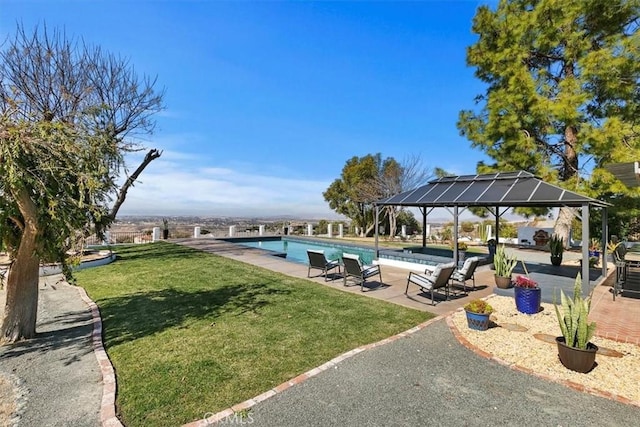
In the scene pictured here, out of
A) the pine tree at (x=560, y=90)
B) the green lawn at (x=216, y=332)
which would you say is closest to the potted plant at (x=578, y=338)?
the green lawn at (x=216, y=332)

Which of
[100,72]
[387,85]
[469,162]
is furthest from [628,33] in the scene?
[100,72]

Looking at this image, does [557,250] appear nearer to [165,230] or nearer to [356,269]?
[356,269]

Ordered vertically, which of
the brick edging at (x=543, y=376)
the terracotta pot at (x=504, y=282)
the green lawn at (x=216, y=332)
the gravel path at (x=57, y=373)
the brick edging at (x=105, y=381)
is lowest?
the gravel path at (x=57, y=373)

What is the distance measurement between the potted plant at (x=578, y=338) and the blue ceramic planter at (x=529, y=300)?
225 centimetres

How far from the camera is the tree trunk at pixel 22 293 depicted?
15.8 feet

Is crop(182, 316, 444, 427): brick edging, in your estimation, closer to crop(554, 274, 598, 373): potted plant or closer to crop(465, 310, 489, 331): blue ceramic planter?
crop(465, 310, 489, 331): blue ceramic planter

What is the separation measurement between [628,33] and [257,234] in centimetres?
2495

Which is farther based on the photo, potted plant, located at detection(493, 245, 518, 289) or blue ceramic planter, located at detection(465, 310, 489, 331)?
potted plant, located at detection(493, 245, 518, 289)

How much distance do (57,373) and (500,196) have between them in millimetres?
10257

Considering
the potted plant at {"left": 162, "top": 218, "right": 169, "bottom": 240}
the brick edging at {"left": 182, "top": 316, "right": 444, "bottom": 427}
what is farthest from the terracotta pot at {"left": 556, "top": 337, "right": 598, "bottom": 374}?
the potted plant at {"left": 162, "top": 218, "right": 169, "bottom": 240}

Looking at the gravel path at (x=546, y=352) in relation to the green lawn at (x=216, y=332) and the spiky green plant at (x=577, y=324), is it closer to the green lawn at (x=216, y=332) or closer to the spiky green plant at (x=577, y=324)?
the spiky green plant at (x=577, y=324)

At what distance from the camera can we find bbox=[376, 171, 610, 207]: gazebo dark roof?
8.16m

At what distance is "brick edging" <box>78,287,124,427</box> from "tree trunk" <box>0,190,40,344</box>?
0.96 m

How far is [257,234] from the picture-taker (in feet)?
89.2
